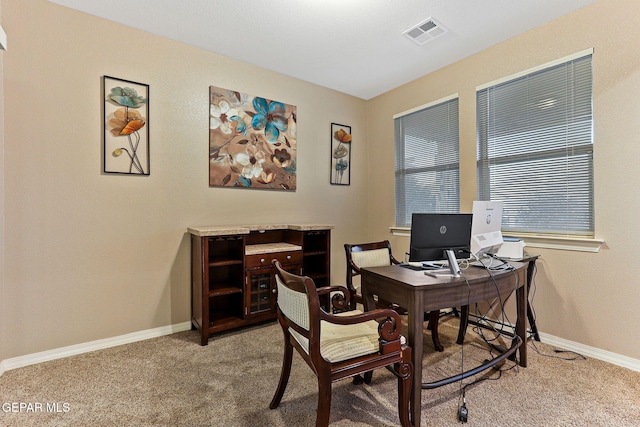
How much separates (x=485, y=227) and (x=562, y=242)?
1.00 meters

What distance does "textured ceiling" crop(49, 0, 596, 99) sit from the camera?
242cm

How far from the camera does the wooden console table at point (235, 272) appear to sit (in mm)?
2699

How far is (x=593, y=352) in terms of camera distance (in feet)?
7.88

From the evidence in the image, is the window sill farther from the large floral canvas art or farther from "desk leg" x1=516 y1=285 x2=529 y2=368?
the large floral canvas art

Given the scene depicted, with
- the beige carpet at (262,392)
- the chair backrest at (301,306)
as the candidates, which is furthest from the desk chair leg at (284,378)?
the chair backrest at (301,306)

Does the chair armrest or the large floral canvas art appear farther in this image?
the large floral canvas art

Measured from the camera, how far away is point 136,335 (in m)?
2.76

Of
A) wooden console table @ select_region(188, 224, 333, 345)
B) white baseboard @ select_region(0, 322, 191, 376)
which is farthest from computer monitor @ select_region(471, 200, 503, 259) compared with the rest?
white baseboard @ select_region(0, 322, 191, 376)

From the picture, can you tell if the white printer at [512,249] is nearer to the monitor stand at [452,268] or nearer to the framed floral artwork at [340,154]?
the monitor stand at [452,268]

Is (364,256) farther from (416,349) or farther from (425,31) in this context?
(425,31)

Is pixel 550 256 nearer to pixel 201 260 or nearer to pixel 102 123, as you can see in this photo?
pixel 201 260

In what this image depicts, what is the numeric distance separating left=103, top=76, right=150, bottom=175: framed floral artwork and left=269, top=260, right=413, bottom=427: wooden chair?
200 cm

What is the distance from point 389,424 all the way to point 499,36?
340 cm

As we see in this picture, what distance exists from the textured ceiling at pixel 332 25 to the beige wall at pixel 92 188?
0.79 feet
